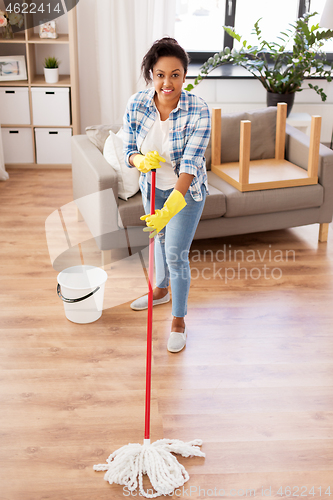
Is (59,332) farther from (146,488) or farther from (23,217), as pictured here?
(23,217)

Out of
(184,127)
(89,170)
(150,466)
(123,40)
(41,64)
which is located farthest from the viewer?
(41,64)

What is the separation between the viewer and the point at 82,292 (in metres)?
2.29

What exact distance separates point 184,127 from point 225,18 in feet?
10.3

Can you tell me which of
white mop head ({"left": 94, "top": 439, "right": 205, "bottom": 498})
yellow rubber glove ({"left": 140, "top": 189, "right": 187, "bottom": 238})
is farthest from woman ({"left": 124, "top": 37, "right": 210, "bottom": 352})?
white mop head ({"left": 94, "top": 439, "right": 205, "bottom": 498})

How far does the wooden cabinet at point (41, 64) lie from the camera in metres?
3.96

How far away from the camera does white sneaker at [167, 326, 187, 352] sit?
7.22 feet

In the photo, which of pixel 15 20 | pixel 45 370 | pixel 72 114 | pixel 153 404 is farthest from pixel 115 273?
pixel 15 20

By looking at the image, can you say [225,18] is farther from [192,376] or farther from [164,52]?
[192,376]

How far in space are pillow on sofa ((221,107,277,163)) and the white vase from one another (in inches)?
62.5

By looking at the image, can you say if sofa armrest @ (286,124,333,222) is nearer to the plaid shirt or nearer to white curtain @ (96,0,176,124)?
the plaid shirt

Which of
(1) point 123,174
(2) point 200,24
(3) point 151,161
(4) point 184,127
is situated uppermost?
(2) point 200,24

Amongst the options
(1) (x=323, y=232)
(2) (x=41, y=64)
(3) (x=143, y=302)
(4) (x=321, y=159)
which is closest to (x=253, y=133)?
(4) (x=321, y=159)

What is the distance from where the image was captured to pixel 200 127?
1.84 m

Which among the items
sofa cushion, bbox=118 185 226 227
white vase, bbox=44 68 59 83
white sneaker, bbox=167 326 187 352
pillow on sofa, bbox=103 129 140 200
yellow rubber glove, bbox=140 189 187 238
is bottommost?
white sneaker, bbox=167 326 187 352
